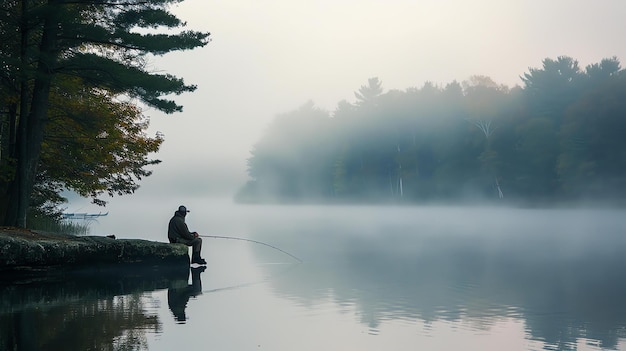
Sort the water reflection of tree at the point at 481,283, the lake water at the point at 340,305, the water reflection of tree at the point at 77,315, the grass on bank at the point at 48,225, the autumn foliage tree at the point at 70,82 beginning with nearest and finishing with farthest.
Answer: the water reflection of tree at the point at 77,315 < the lake water at the point at 340,305 < the water reflection of tree at the point at 481,283 < the autumn foliage tree at the point at 70,82 < the grass on bank at the point at 48,225

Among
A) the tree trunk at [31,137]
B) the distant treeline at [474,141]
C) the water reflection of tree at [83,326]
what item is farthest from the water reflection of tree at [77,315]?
the distant treeline at [474,141]

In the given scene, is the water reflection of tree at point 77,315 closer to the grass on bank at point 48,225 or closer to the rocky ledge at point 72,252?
the rocky ledge at point 72,252

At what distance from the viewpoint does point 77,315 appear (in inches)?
506

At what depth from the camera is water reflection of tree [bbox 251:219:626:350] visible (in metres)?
13.9

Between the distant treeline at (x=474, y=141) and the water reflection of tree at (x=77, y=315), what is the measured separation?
64.6m

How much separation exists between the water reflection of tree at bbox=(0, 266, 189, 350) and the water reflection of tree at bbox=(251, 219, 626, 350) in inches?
162

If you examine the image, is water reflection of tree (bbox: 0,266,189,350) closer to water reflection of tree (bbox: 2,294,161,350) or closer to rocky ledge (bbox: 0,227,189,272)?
water reflection of tree (bbox: 2,294,161,350)

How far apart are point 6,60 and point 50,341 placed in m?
11.9

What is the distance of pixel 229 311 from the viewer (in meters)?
14.4

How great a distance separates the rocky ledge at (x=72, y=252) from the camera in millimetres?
17641

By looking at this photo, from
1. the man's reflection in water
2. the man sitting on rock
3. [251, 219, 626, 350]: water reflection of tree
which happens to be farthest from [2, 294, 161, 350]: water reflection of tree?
the man sitting on rock

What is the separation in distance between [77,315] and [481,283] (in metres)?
11.4

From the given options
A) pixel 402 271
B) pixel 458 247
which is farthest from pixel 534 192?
pixel 402 271

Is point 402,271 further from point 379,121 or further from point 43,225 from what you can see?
point 379,121
